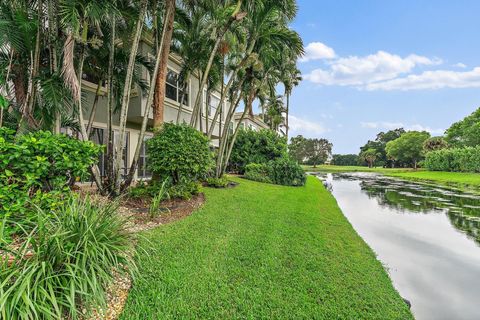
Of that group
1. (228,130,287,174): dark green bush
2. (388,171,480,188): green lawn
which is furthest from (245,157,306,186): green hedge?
(388,171,480,188): green lawn

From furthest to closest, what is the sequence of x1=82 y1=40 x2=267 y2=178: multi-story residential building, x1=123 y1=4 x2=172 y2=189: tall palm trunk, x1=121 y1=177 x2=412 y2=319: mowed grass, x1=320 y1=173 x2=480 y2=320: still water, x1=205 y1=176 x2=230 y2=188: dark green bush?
x1=205 y1=176 x2=230 y2=188: dark green bush, x1=82 y1=40 x2=267 y2=178: multi-story residential building, x1=123 y1=4 x2=172 y2=189: tall palm trunk, x1=320 y1=173 x2=480 y2=320: still water, x1=121 y1=177 x2=412 y2=319: mowed grass

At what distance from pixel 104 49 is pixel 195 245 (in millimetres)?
6819

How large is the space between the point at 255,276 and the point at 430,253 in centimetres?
513

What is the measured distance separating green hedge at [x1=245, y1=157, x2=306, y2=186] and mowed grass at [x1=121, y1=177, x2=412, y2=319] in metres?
11.3

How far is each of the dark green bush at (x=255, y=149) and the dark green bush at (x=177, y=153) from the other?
522 inches

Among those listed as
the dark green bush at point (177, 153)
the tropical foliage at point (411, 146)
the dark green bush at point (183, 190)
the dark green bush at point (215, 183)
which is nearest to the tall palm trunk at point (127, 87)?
the dark green bush at point (177, 153)

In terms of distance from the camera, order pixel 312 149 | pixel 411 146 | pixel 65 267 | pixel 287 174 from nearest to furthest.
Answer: pixel 65 267, pixel 287 174, pixel 411 146, pixel 312 149

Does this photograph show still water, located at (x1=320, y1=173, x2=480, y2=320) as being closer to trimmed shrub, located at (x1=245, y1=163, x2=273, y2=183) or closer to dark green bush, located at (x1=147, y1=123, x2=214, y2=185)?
dark green bush, located at (x1=147, y1=123, x2=214, y2=185)

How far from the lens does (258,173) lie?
18078 mm

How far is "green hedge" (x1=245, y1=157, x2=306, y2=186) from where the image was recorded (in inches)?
699

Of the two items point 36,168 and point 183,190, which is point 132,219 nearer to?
point 36,168

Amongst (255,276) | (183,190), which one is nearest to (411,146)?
(183,190)

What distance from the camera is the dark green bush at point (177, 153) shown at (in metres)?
7.51

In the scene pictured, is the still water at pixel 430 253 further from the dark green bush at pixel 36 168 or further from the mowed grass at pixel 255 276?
the dark green bush at pixel 36 168
